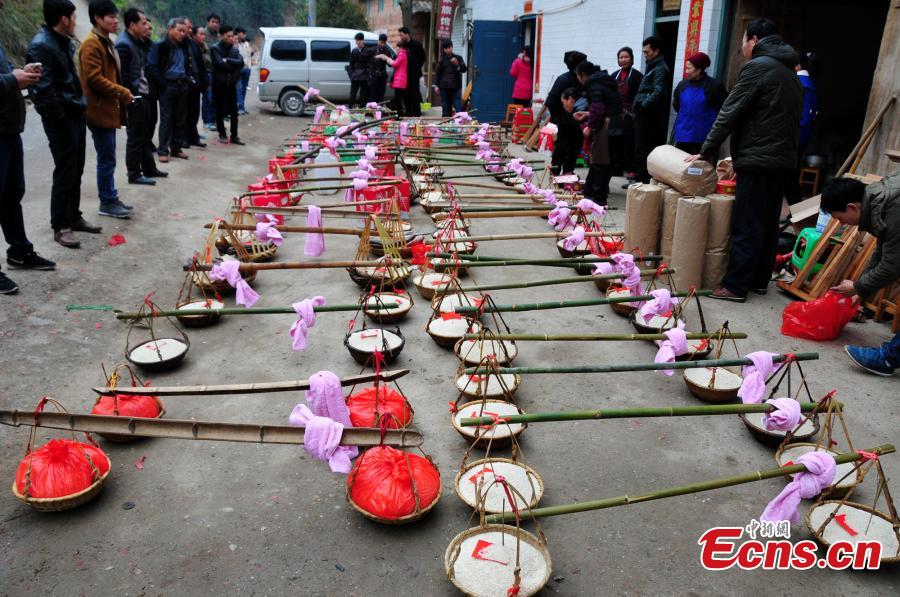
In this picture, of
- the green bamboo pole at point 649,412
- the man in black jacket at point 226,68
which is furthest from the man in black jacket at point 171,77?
the green bamboo pole at point 649,412

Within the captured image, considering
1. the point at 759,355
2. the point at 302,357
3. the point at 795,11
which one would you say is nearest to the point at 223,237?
the point at 302,357

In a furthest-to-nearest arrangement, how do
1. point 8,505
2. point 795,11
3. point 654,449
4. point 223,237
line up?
1. point 795,11
2. point 223,237
3. point 654,449
4. point 8,505

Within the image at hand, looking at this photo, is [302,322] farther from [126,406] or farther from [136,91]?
[136,91]

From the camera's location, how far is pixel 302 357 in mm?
4648

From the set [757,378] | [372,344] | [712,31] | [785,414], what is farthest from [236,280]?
[712,31]

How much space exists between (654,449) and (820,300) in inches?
88.2

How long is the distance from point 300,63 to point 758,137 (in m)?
15.2

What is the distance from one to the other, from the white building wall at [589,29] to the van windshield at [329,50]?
194 inches

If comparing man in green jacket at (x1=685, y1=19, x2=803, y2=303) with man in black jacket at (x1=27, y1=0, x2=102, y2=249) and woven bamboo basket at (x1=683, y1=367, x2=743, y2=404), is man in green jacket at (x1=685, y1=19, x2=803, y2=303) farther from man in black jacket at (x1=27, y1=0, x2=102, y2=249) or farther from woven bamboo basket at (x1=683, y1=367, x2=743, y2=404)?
man in black jacket at (x1=27, y1=0, x2=102, y2=249)

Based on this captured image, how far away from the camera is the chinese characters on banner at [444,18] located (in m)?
17.8

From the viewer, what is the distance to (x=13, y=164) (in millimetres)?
5109

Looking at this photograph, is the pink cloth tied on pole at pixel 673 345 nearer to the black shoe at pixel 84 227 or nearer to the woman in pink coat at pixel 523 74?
the black shoe at pixel 84 227

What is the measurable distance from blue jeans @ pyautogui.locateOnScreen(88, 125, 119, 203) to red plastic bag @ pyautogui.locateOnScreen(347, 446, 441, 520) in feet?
17.4

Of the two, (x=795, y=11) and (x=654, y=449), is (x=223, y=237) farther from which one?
(x=795, y=11)
